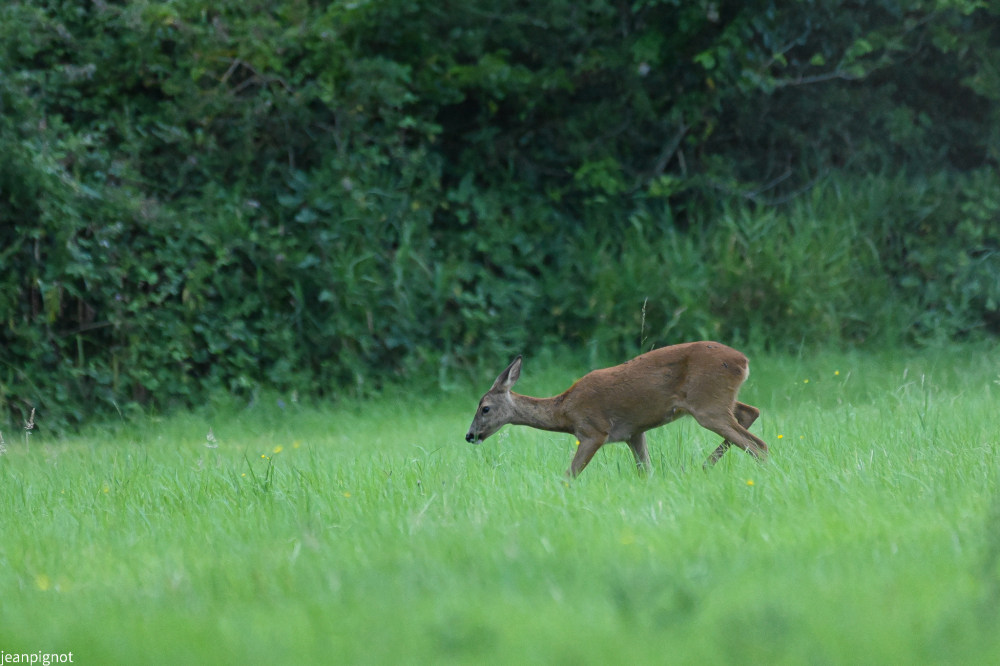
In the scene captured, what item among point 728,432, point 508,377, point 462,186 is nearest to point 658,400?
point 728,432

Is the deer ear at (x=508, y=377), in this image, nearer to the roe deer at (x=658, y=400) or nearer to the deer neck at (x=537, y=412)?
the deer neck at (x=537, y=412)

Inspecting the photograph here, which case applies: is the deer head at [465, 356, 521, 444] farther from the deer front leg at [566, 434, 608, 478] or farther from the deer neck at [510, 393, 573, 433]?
the deer front leg at [566, 434, 608, 478]

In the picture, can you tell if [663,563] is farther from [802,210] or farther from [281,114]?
[802,210]

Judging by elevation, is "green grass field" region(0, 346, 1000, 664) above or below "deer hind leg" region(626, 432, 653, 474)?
above

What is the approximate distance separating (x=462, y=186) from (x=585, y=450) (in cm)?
615

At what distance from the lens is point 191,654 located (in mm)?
2992

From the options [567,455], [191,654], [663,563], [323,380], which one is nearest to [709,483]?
[663,563]

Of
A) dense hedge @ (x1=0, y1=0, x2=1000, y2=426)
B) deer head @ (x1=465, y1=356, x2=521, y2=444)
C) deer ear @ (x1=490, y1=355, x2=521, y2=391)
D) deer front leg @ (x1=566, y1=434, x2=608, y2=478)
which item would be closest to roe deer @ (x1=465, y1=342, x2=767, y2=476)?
deer front leg @ (x1=566, y1=434, x2=608, y2=478)

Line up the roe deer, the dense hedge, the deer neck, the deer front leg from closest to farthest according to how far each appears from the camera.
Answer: the deer front leg, the roe deer, the deer neck, the dense hedge

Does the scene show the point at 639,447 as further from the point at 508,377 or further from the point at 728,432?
the point at 508,377

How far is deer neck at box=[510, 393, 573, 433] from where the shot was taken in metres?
6.54

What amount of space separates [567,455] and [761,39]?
270 inches

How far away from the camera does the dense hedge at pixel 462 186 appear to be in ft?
32.8

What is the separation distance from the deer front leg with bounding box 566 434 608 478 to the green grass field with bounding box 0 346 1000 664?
0.12 metres
